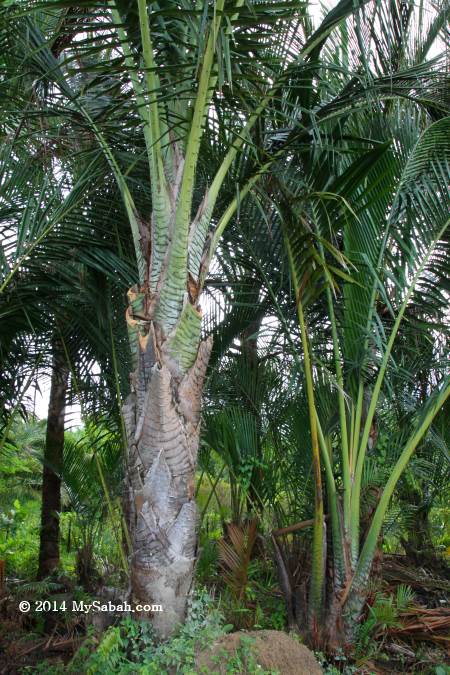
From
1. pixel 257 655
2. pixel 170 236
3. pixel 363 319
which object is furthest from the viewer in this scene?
pixel 363 319

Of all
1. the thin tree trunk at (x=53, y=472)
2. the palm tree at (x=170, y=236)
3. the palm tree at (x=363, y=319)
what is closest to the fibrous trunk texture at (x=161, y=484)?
the palm tree at (x=170, y=236)

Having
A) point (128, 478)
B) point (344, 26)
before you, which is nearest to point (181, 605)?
point (128, 478)

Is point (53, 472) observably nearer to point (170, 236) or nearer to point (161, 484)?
point (161, 484)

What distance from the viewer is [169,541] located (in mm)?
2768

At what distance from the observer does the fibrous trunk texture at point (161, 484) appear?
9.05 ft

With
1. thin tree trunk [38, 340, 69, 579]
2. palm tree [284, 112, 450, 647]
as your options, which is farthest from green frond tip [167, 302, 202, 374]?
thin tree trunk [38, 340, 69, 579]

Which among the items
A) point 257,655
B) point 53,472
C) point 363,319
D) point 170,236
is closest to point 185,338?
point 170,236

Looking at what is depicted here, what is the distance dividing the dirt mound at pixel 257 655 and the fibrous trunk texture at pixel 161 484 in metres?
0.21

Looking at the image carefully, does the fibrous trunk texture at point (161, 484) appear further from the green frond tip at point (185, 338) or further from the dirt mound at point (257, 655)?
the dirt mound at point (257, 655)

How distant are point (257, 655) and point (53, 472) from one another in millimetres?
2750

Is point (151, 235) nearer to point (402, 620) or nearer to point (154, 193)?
point (154, 193)

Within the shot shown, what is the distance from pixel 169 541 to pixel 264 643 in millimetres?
655

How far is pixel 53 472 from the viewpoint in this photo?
506 cm

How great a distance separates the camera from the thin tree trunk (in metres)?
4.82
